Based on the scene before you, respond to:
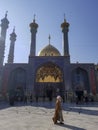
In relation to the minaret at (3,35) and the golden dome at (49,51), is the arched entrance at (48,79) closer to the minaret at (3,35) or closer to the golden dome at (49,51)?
the golden dome at (49,51)

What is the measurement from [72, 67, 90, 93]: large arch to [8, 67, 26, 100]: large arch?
7875mm

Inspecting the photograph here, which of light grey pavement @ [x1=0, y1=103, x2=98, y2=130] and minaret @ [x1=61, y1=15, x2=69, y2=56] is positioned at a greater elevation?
minaret @ [x1=61, y1=15, x2=69, y2=56]

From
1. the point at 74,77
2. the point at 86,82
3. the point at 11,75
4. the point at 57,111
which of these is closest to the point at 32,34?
the point at 11,75

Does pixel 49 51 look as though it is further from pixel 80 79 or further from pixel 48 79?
pixel 80 79

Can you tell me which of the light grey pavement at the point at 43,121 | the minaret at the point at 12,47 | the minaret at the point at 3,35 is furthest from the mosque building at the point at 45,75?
the light grey pavement at the point at 43,121

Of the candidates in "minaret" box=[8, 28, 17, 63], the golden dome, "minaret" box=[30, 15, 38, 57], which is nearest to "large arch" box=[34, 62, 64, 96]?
"minaret" box=[30, 15, 38, 57]

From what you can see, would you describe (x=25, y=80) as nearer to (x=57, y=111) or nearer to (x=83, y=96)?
(x=83, y=96)

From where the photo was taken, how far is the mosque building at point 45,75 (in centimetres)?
2536

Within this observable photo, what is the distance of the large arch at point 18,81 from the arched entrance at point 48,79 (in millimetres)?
2095

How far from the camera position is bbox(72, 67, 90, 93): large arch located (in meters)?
25.8

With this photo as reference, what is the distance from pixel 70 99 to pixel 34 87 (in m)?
5.69

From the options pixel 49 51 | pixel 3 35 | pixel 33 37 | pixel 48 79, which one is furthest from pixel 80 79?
pixel 3 35

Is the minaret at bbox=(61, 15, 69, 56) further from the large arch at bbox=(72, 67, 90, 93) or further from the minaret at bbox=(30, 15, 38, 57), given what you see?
the minaret at bbox=(30, 15, 38, 57)

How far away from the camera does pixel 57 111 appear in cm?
635
